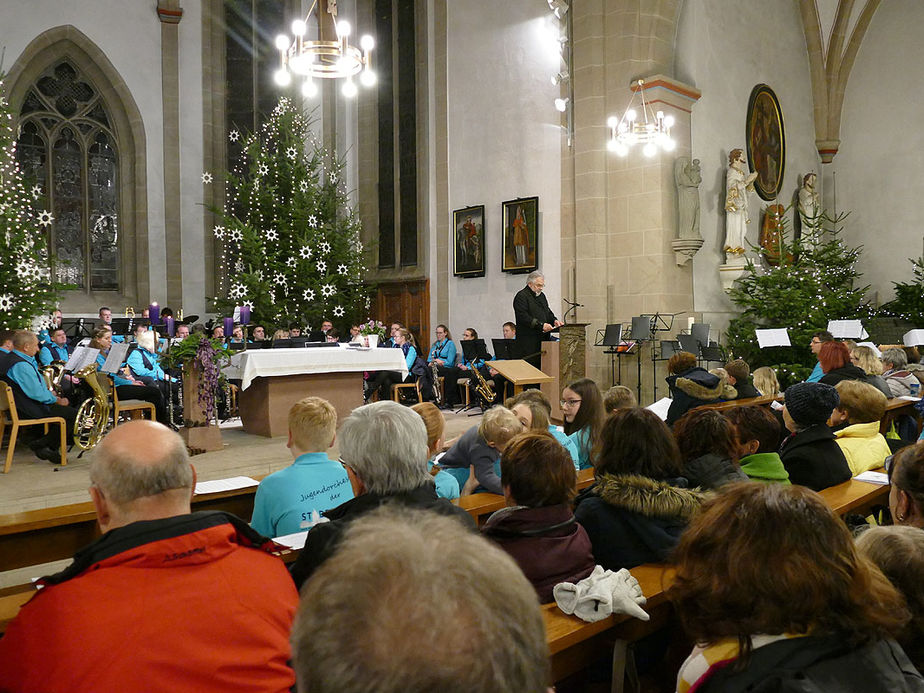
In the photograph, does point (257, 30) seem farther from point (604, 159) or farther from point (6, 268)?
point (6, 268)

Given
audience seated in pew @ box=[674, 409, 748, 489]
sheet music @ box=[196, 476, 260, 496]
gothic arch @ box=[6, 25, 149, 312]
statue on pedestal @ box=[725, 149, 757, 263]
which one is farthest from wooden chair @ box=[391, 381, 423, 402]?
audience seated in pew @ box=[674, 409, 748, 489]

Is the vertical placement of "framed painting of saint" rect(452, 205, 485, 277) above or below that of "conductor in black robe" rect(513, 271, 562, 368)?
above

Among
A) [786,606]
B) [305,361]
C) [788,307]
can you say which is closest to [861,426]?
[786,606]

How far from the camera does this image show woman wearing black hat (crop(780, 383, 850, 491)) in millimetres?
3559

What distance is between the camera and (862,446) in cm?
419

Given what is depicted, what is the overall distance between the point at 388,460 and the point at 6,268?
6.91 m

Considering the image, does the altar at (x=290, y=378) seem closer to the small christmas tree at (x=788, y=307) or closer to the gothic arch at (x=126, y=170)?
the small christmas tree at (x=788, y=307)

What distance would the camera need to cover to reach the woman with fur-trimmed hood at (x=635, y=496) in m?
2.41

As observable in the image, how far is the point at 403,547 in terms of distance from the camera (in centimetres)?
67

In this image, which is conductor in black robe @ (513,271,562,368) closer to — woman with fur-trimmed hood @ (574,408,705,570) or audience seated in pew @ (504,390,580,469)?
audience seated in pew @ (504,390,580,469)

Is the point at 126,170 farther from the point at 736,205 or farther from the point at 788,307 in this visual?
the point at 788,307

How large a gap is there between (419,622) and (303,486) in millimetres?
2272

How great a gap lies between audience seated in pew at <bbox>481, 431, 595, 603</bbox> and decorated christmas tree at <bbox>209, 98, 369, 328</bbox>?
10964 mm

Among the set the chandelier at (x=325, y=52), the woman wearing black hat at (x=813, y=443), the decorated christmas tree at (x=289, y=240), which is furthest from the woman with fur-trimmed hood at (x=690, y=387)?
the decorated christmas tree at (x=289, y=240)
